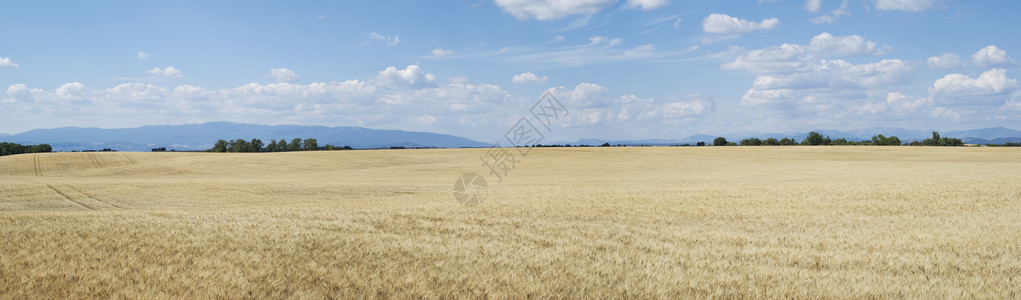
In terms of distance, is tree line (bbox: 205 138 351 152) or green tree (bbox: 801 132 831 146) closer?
green tree (bbox: 801 132 831 146)

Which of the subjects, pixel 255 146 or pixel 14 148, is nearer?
pixel 14 148

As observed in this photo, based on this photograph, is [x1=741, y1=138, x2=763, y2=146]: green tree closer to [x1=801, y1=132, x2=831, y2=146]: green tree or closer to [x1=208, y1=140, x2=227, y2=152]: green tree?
[x1=801, y1=132, x2=831, y2=146]: green tree

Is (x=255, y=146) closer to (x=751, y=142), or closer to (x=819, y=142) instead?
(x=751, y=142)

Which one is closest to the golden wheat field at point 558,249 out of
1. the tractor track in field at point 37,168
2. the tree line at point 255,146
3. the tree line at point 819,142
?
the tractor track in field at point 37,168

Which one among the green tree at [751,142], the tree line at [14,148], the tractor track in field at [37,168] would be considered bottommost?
the tractor track in field at [37,168]

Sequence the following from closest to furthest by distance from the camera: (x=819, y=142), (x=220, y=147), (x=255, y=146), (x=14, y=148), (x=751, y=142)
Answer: (x=14, y=148), (x=819, y=142), (x=751, y=142), (x=255, y=146), (x=220, y=147)

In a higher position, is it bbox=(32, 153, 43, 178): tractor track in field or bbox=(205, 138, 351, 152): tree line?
bbox=(205, 138, 351, 152): tree line

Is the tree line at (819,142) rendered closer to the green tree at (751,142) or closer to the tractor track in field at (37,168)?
the green tree at (751,142)

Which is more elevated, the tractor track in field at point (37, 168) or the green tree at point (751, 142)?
the green tree at point (751, 142)

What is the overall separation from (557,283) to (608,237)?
440cm

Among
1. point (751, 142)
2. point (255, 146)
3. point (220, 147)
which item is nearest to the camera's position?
point (751, 142)

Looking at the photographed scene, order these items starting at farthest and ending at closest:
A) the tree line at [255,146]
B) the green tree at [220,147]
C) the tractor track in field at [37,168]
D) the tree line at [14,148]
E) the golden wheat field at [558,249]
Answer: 1. the green tree at [220,147]
2. the tree line at [255,146]
3. the tree line at [14,148]
4. the tractor track in field at [37,168]
5. the golden wheat field at [558,249]

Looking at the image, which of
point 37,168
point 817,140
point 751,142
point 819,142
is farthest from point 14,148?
point 819,142

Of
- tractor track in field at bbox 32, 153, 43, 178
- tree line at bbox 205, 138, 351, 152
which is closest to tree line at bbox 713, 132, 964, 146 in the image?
tree line at bbox 205, 138, 351, 152
